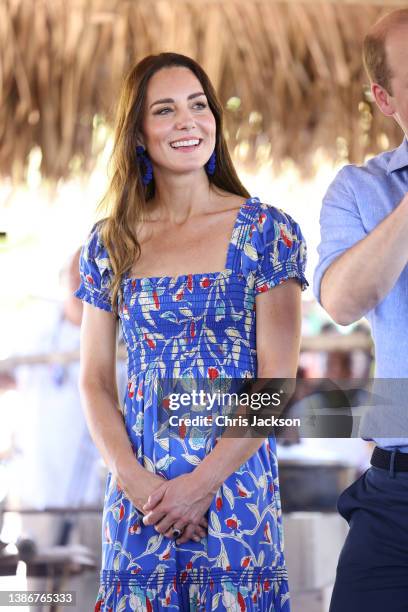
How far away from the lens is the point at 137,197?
2.34 metres

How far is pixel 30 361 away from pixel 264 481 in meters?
2.66

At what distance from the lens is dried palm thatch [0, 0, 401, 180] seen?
3.86m

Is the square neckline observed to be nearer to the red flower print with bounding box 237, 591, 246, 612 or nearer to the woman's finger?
the woman's finger

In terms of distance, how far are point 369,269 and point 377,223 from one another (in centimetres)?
15

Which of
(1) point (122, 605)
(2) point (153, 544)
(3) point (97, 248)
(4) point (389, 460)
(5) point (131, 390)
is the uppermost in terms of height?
(3) point (97, 248)

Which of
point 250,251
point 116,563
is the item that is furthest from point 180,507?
point 250,251

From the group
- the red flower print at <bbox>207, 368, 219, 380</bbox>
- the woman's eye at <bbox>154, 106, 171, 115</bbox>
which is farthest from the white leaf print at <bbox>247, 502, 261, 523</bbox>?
the woman's eye at <bbox>154, 106, 171, 115</bbox>

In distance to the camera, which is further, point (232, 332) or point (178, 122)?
point (178, 122)

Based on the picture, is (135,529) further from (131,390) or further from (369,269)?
(369,269)

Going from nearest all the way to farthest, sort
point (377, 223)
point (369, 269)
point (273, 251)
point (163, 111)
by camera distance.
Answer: point (369, 269)
point (377, 223)
point (273, 251)
point (163, 111)

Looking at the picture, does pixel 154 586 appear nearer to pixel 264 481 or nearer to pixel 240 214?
pixel 264 481

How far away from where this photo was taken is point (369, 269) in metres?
1.85

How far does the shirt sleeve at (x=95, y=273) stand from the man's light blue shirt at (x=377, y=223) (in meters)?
0.49

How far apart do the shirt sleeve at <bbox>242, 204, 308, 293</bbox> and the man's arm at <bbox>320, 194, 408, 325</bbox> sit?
0.72ft
